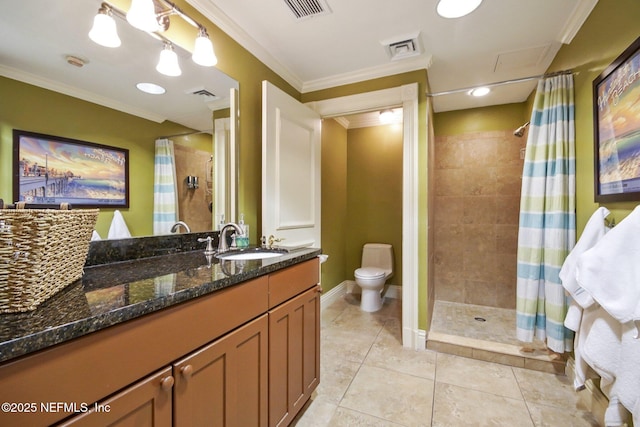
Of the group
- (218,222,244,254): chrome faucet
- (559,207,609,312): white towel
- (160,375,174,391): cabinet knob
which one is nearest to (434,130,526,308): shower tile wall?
(559,207,609,312): white towel

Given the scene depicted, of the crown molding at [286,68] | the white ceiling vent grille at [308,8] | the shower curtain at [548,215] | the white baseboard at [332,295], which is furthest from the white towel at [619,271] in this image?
the white baseboard at [332,295]

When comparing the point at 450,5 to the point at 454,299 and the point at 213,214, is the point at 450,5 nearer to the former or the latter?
the point at 213,214

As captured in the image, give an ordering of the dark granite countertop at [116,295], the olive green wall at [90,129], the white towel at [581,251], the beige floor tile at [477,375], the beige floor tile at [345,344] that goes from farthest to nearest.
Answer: the beige floor tile at [345,344]
the beige floor tile at [477,375]
the white towel at [581,251]
the olive green wall at [90,129]
the dark granite countertop at [116,295]

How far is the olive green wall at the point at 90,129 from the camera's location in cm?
96

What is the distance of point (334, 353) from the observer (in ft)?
7.11

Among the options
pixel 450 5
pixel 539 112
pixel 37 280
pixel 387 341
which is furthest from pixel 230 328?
pixel 539 112

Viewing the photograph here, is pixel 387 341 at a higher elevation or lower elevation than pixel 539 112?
lower

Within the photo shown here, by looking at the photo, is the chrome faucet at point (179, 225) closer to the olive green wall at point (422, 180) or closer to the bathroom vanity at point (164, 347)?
the bathroom vanity at point (164, 347)

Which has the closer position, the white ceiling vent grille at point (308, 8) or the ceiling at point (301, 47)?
the ceiling at point (301, 47)

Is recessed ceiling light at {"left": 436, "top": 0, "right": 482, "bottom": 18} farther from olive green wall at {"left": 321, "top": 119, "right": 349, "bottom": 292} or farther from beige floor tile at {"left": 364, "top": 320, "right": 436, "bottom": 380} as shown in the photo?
beige floor tile at {"left": 364, "top": 320, "right": 436, "bottom": 380}

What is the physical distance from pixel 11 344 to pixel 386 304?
127 inches

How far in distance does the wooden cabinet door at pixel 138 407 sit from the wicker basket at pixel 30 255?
282mm

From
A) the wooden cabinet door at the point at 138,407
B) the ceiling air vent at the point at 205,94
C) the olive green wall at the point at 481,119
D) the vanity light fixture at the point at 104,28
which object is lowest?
the wooden cabinet door at the point at 138,407

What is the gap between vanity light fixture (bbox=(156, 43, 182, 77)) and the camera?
1.44 metres
